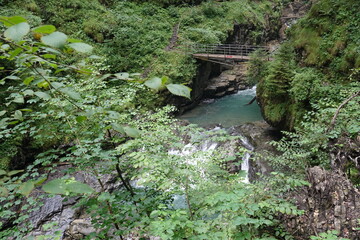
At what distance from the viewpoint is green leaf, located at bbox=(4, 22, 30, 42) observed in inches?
19.1

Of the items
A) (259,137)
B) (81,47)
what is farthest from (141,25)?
(81,47)

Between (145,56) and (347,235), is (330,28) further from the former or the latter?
(145,56)

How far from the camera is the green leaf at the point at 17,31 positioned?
48 centimetres

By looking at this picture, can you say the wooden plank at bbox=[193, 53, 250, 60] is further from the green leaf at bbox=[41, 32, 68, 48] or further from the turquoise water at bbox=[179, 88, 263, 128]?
the green leaf at bbox=[41, 32, 68, 48]

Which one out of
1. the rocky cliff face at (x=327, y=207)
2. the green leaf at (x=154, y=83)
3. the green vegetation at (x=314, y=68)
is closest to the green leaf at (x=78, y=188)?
the green leaf at (x=154, y=83)

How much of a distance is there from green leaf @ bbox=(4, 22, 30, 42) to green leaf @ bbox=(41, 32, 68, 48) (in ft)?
0.14

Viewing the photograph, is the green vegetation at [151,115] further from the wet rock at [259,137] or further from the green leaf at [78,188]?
the wet rock at [259,137]

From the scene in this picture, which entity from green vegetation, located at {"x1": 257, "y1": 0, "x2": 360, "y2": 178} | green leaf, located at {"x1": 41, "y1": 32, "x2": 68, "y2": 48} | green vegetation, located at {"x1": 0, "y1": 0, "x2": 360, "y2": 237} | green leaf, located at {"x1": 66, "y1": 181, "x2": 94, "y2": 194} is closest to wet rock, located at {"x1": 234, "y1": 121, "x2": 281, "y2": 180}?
green vegetation, located at {"x1": 257, "y1": 0, "x2": 360, "y2": 178}

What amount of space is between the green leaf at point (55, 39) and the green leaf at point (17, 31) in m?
0.04

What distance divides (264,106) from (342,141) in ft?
18.5

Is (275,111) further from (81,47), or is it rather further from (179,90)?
(81,47)

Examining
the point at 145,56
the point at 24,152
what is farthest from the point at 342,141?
the point at 145,56

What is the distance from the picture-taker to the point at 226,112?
487 inches

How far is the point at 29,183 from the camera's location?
581 mm
